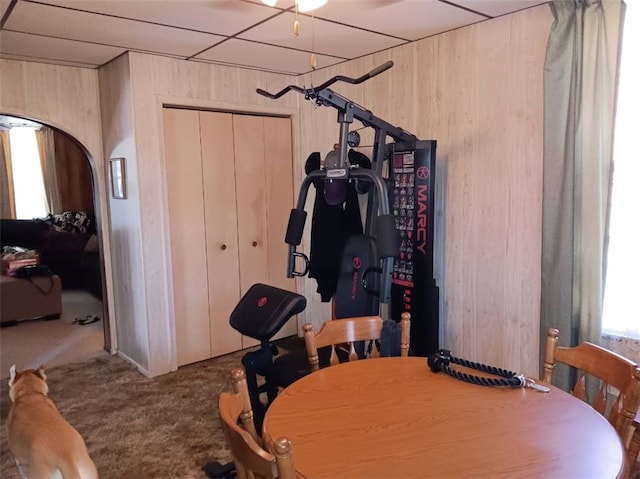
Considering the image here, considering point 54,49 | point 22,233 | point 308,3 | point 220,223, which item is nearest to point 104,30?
point 54,49

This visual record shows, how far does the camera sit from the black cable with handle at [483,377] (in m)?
1.60

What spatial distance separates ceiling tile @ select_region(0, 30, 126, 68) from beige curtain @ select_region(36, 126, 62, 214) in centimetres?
421

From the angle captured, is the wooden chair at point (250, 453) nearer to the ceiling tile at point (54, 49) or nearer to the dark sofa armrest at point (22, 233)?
the ceiling tile at point (54, 49)

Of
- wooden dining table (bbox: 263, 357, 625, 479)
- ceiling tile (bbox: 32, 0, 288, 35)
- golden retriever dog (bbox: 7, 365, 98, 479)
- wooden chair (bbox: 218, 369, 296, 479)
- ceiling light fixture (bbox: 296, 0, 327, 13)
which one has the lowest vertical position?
golden retriever dog (bbox: 7, 365, 98, 479)

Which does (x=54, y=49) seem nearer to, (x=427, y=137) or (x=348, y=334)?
(x=427, y=137)

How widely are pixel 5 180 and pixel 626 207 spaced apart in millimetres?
7584

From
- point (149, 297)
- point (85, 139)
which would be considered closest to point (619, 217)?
point (149, 297)

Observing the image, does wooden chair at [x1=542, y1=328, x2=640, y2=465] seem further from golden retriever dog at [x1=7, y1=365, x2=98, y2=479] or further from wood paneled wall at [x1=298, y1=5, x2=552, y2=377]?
golden retriever dog at [x1=7, y1=365, x2=98, y2=479]

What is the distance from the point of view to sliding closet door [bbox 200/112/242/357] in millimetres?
3811

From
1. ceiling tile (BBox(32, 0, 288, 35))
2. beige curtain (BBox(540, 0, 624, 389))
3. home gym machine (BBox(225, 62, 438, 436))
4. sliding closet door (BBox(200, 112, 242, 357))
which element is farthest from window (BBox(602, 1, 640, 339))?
sliding closet door (BBox(200, 112, 242, 357))

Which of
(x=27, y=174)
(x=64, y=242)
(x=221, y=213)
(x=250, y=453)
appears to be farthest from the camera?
(x=27, y=174)

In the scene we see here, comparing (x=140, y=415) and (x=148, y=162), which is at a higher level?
(x=148, y=162)

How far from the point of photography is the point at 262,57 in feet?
11.4

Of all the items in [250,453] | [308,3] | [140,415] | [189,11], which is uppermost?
[189,11]
